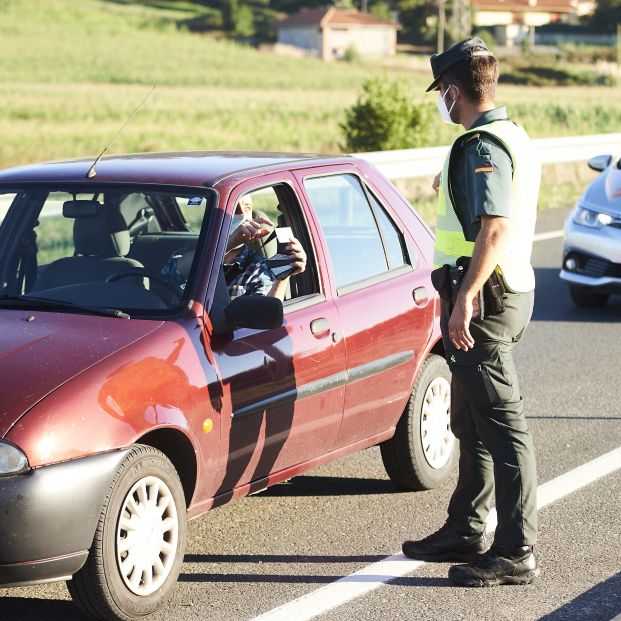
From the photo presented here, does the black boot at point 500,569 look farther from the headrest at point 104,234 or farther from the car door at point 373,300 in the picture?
the headrest at point 104,234

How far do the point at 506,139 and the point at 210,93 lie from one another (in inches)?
2865

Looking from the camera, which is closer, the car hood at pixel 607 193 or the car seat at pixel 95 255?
the car seat at pixel 95 255

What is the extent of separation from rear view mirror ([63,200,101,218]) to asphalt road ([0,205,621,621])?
139cm

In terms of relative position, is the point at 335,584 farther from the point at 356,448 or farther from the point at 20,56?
the point at 20,56

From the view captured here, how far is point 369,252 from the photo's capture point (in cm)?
635

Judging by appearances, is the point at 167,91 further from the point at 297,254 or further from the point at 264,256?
the point at 297,254

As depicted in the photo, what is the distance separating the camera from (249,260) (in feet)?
19.1

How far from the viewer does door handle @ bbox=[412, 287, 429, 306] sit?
6422mm

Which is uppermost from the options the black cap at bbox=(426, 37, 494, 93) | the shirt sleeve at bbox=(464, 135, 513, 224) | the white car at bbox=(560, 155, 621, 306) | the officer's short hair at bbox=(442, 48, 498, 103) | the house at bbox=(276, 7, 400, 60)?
the black cap at bbox=(426, 37, 494, 93)

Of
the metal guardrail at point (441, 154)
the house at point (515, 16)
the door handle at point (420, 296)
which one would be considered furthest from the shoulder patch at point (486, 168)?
the house at point (515, 16)

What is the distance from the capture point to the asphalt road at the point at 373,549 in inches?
196

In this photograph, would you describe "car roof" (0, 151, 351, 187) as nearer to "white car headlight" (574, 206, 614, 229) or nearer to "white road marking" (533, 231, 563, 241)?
"white car headlight" (574, 206, 614, 229)

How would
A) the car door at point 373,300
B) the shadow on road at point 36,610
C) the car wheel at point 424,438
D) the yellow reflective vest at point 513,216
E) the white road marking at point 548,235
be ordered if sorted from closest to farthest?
the shadow on road at point 36,610, the yellow reflective vest at point 513,216, the car door at point 373,300, the car wheel at point 424,438, the white road marking at point 548,235

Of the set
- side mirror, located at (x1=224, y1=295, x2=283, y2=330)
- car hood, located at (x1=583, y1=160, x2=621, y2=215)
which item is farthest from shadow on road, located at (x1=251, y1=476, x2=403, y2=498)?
car hood, located at (x1=583, y1=160, x2=621, y2=215)
